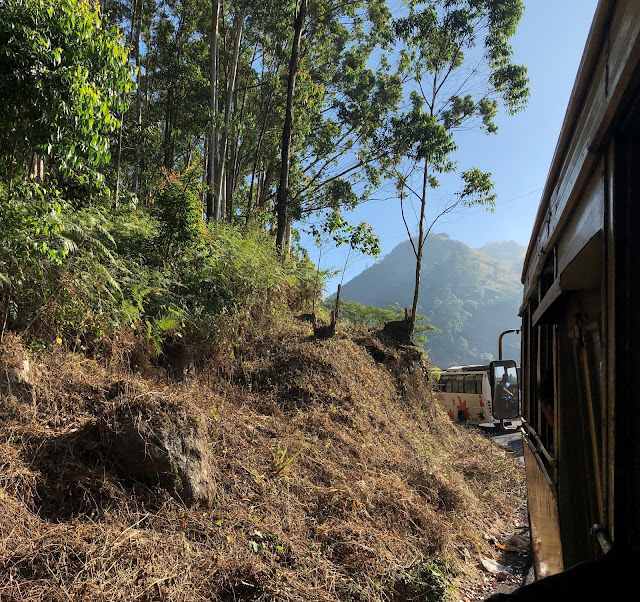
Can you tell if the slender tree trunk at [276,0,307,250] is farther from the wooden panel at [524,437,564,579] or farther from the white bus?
the white bus

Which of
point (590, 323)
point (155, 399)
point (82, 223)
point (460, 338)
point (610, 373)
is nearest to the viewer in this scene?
point (610, 373)

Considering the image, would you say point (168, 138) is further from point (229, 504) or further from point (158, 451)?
point (229, 504)

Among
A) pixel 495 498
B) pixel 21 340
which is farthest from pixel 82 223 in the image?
pixel 495 498

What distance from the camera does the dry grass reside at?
3.01 m

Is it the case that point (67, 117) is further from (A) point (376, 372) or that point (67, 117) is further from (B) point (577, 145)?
(A) point (376, 372)

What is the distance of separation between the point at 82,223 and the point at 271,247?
4.80 meters

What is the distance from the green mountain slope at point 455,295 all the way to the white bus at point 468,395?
67048mm

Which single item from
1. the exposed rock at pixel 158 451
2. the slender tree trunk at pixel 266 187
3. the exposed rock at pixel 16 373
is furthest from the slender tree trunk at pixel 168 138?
the exposed rock at pixel 158 451

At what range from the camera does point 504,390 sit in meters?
6.05

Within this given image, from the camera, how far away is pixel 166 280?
6.15 meters

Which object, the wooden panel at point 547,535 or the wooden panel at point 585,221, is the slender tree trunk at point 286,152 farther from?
the wooden panel at point 585,221

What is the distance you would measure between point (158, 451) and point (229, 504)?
867 millimetres

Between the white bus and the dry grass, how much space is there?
1280 cm

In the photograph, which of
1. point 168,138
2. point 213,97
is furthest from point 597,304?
point 168,138
